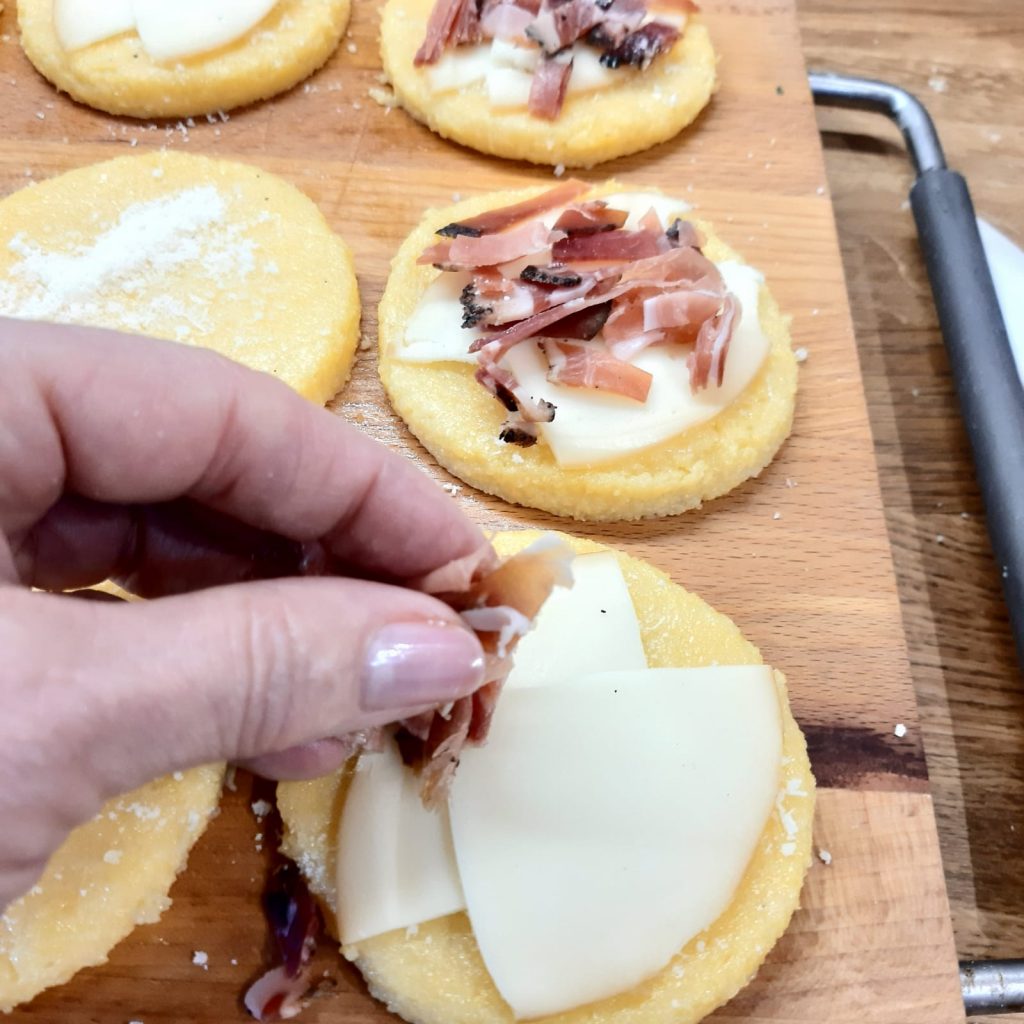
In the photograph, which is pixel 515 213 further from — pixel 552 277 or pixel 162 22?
pixel 162 22

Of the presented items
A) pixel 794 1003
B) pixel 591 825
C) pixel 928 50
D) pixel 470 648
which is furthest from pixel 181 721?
pixel 928 50

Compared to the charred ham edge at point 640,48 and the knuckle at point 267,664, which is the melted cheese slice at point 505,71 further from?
the knuckle at point 267,664

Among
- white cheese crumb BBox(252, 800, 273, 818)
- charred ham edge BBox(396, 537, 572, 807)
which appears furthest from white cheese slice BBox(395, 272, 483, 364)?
white cheese crumb BBox(252, 800, 273, 818)

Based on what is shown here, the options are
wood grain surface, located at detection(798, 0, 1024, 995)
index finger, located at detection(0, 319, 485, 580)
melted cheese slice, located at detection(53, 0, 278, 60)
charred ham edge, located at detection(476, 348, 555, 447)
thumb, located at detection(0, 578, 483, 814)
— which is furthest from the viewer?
melted cheese slice, located at detection(53, 0, 278, 60)

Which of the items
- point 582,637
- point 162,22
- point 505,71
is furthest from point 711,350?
point 162,22

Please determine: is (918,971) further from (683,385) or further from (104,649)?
(104,649)

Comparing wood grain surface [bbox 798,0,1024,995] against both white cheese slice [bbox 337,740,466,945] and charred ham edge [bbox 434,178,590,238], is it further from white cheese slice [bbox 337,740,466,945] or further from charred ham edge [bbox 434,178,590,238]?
white cheese slice [bbox 337,740,466,945]

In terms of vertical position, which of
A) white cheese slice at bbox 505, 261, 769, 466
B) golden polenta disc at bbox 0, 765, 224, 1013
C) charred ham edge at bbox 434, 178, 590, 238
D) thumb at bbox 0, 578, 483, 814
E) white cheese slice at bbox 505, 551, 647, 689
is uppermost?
thumb at bbox 0, 578, 483, 814

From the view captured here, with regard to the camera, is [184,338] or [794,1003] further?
[184,338]
